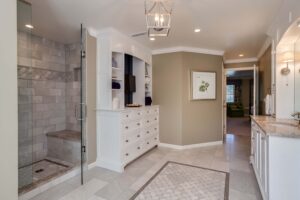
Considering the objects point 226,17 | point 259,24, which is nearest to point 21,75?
point 226,17

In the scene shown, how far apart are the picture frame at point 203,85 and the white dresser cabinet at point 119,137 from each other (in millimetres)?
1479

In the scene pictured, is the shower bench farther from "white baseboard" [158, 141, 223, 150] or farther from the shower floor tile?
"white baseboard" [158, 141, 223, 150]

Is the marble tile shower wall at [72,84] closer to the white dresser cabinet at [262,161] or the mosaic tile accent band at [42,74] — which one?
the mosaic tile accent band at [42,74]

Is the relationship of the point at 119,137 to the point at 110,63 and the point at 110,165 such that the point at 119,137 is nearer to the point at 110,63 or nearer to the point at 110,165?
the point at 110,165

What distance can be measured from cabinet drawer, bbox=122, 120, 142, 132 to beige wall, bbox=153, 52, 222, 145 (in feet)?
3.44

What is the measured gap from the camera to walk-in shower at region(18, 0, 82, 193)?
2.53m

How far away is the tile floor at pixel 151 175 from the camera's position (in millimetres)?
2238

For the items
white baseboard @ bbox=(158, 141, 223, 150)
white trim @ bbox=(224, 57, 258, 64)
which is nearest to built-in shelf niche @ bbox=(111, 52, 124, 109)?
white baseboard @ bbox=(158, 141, 223, 150)

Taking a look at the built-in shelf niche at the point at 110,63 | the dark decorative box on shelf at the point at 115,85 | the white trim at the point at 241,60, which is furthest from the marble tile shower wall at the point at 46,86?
the white trim at the point at 241,60

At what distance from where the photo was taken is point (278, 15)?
2410 millimetres

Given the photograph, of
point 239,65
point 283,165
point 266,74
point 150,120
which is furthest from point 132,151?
point 239,65
